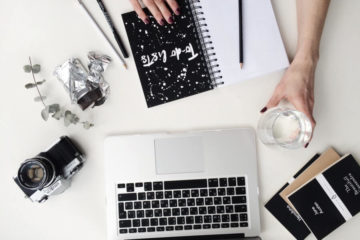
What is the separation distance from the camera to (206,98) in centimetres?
82

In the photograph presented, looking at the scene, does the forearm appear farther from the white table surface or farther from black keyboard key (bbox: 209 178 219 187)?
black keyboard key (bbox: 209 178 219 187)

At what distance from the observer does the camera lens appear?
75 cm

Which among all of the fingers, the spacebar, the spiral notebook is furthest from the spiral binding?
the spacebar

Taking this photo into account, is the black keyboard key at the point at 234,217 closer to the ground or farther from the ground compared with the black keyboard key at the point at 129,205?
closer to the ground

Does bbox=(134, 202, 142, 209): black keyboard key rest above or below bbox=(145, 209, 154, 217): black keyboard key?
above

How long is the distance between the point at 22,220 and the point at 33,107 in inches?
10.6

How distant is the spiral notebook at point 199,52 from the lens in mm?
805

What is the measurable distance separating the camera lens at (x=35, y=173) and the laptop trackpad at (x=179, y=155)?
0.23 m

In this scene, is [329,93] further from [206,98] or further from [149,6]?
[149,6]

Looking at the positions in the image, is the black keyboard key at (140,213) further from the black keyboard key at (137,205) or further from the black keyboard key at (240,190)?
the black keyboard key at (240,190)

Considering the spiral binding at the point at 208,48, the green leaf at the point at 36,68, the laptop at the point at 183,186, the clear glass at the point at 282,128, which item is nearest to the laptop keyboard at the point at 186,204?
the laptop at the point at 183,186

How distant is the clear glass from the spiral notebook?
4.0 inches

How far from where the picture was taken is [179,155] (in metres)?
0.81

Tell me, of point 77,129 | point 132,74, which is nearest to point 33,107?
point 77,129
